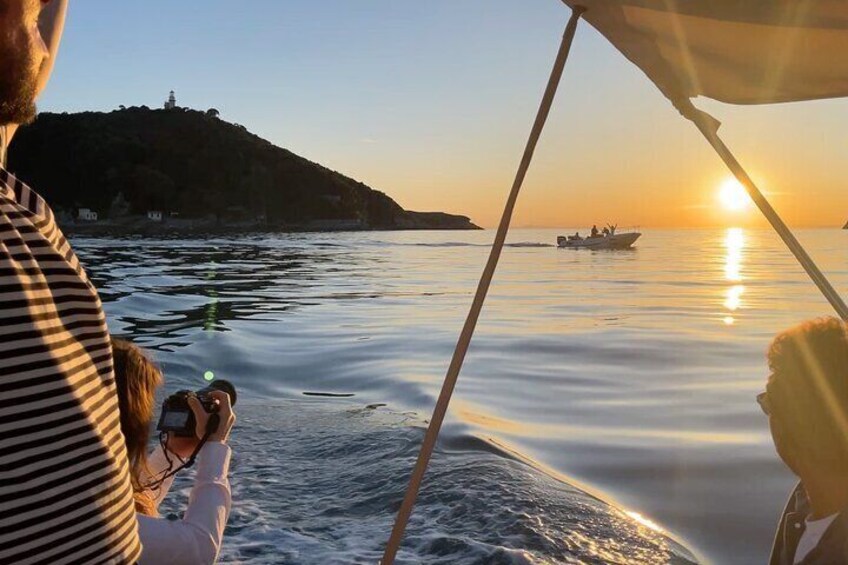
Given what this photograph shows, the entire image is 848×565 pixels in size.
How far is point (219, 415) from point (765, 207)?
6.83 feet

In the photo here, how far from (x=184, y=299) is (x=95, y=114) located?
127889 millimetres

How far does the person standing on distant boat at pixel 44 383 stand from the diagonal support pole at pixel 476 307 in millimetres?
1189

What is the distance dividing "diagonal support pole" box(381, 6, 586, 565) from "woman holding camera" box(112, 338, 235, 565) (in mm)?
513

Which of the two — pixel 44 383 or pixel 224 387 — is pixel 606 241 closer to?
pixel 224 387

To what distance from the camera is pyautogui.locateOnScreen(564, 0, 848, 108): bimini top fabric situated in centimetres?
275

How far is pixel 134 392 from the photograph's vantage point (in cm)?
204

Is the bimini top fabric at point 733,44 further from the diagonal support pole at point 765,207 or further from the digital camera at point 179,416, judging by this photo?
the digital camera at point 179,416

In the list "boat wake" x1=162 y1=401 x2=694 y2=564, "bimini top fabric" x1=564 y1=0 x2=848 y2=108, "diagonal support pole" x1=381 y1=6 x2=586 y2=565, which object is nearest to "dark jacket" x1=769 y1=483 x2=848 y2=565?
"diagonal support pole" x1=381 y1=6 x2=586 y2=565

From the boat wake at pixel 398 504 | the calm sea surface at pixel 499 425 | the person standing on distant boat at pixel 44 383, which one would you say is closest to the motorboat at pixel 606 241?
the calm sea surface at pixel 499 425

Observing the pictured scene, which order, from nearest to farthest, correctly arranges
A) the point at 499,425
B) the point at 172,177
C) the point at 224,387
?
the point at 224,387
the point at 499,425
the point at 172,177

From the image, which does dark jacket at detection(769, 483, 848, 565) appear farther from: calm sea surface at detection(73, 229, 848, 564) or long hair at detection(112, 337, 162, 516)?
calm sea surface at detection(73, 229, 848, 564)

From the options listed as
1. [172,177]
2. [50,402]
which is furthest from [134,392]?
[172,177]

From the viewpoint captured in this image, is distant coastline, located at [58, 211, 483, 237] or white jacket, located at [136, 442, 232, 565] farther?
distant coastline, located at [58, 211, 483, 237]

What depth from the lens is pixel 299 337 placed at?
14164 mm
